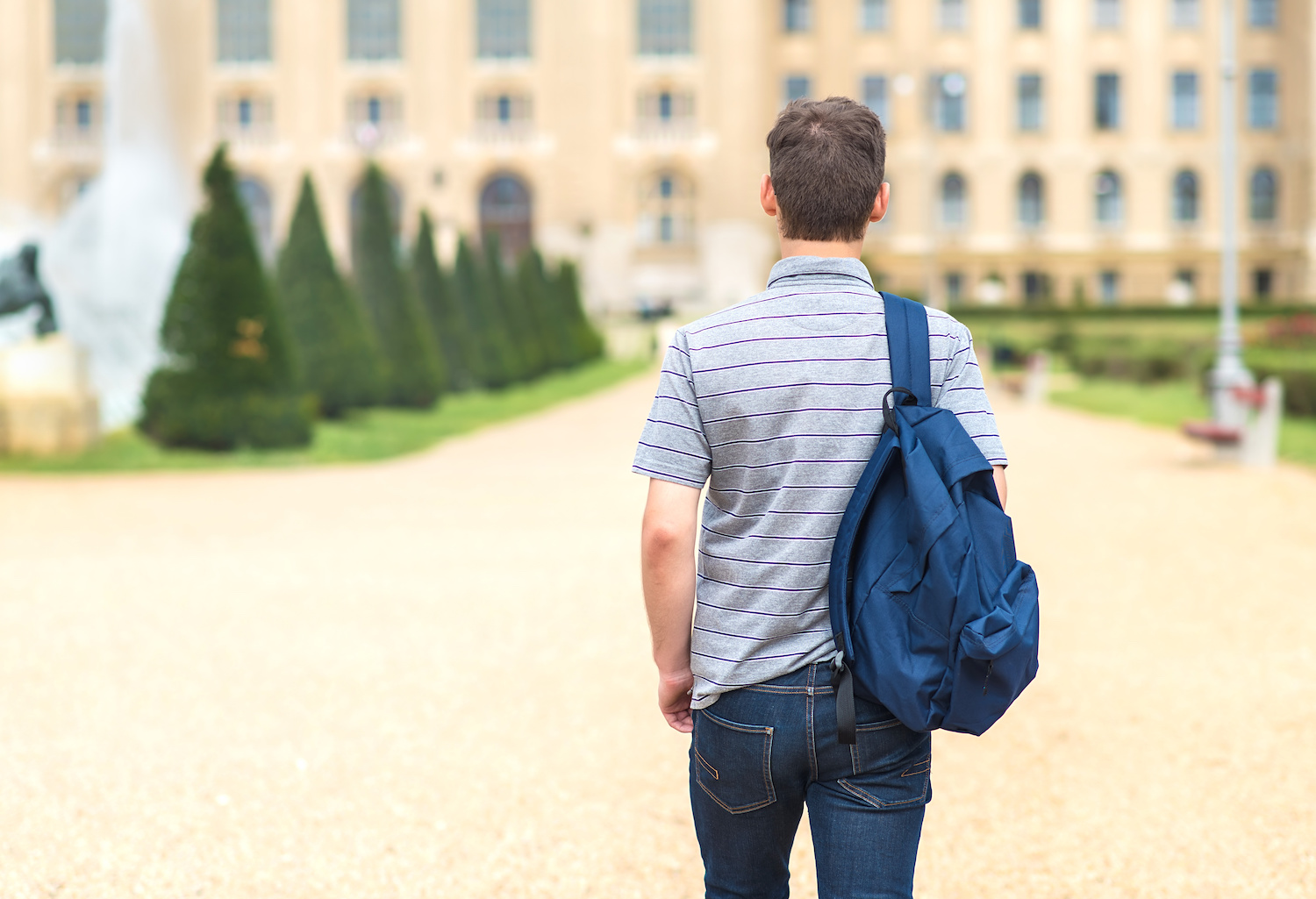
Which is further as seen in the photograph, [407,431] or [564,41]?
[564,41]

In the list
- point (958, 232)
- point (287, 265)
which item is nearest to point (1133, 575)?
point (287, 265)

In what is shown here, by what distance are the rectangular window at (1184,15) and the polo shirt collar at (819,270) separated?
62.9m

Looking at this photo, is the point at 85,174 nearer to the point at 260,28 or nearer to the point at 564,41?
the point at 260,28

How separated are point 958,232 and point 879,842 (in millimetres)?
58666

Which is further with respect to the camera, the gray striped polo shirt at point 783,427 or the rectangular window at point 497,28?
the rectangular window at point 497,28

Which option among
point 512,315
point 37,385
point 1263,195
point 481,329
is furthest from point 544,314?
point 1263,195

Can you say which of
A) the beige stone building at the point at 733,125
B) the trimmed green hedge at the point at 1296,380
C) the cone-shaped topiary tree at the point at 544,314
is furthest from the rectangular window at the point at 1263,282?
the trimmed green hedge at the point at 1296,380

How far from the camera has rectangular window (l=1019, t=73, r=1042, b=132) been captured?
58.7 m

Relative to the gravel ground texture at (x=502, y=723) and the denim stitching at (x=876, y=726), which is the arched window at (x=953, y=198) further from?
the denim stitching at (x=876, y=726)

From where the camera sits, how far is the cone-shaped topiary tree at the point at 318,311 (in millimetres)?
18359

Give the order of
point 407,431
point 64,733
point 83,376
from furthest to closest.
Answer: point 407,431
point 83,376
point 64,733

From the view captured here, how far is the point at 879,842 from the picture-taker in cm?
197

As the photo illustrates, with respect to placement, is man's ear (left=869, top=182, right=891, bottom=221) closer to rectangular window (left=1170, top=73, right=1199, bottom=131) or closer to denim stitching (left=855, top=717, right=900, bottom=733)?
denim stitching (left=855, top=717, right=900, bottom=733)

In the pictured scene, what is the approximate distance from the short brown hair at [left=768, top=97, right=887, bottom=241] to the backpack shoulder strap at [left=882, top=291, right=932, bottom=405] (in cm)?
14
